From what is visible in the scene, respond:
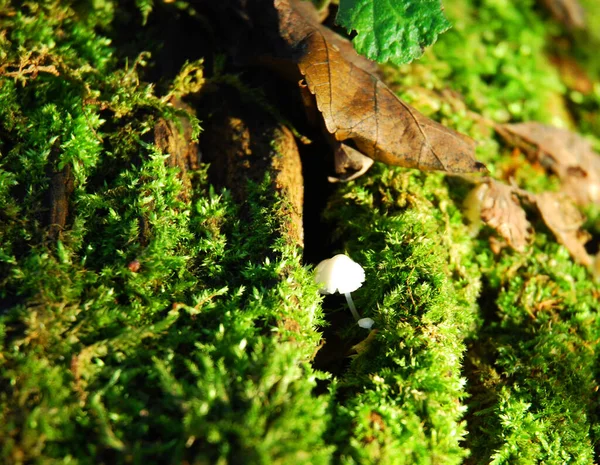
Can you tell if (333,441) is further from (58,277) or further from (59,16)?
(59,16)

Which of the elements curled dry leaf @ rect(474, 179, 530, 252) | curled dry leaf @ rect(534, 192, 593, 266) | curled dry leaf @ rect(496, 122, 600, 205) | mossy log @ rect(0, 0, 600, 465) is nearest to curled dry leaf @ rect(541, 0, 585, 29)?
curled dry leaf @ rect(496, 122, 600, 205)

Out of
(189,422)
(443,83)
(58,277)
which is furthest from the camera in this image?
(443,83)

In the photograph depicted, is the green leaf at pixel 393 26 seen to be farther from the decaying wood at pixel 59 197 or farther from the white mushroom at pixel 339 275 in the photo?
the decaying wood at pixel 59 197

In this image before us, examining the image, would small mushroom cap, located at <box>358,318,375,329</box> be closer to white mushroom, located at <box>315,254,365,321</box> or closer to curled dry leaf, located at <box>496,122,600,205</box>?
white mushroom, located at <box>315,254,365,321</box>

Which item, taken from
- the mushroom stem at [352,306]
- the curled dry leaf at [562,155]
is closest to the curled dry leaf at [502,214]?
the curled dry leaf at [562,155]

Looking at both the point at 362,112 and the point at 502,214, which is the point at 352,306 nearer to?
the point at 362,112

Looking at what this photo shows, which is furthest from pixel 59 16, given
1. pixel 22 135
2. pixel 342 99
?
pixel 342 99

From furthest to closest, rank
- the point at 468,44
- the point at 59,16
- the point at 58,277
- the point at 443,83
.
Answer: the point at 468,44 < the point at 443,83 < the point at 59,16 < the point at 58,277
